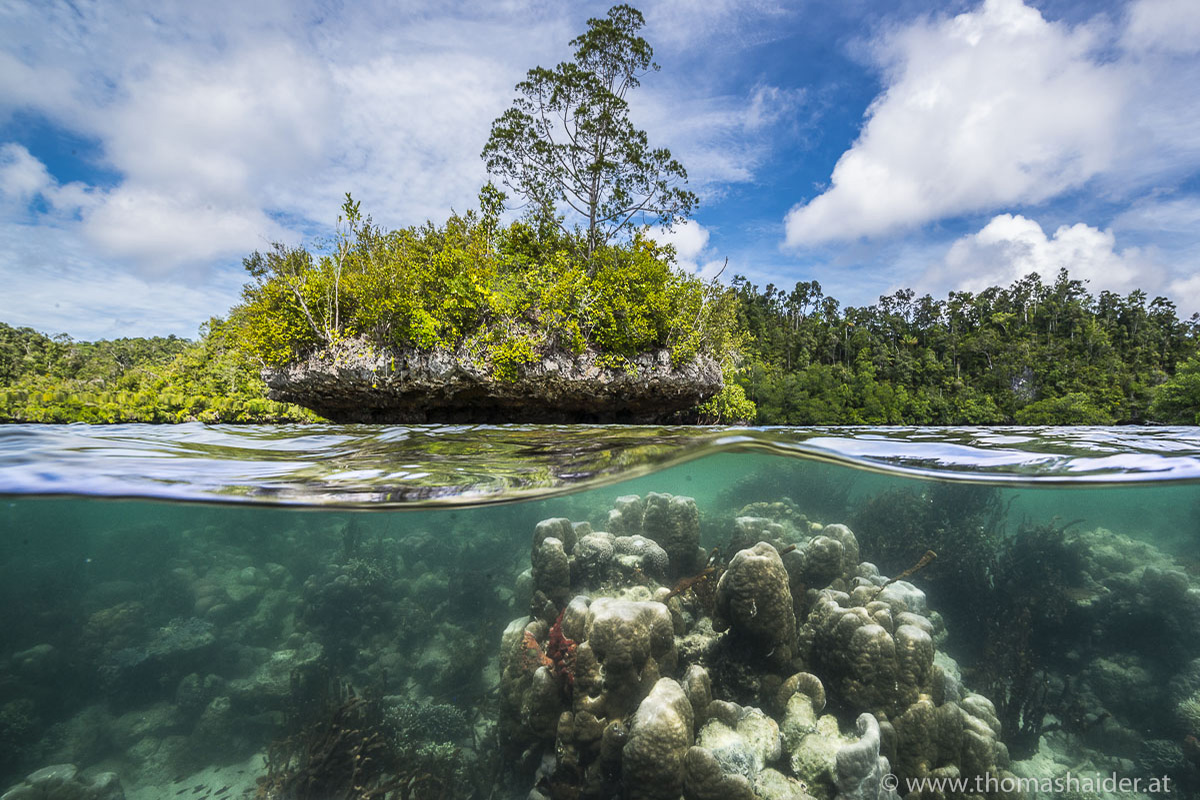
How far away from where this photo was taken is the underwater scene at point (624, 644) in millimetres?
5480

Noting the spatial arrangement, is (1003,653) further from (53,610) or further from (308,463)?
(53,610)

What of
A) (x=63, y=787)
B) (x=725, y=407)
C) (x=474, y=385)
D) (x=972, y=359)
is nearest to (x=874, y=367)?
(x=972, y=359)

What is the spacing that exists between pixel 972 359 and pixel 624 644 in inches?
2548

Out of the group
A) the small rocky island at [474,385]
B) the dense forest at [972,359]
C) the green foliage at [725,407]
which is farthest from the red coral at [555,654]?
the dense forest at [972,359]

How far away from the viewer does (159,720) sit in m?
8.91

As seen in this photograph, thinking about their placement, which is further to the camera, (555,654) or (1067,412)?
(1067,412)

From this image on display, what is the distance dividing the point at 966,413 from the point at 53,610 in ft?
201

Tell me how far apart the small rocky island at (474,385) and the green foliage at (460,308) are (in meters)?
0.25

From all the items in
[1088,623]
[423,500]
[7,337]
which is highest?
[7,337]

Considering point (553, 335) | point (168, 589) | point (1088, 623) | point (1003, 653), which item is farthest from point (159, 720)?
point (1088, 623)

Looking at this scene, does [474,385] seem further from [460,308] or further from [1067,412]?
[1067,412]

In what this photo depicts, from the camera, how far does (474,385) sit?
10.1 metres

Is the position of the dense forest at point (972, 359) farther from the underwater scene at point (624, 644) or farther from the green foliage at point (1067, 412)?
the underwater scene at point (624, 644)

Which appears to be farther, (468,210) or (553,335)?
(468,210)
